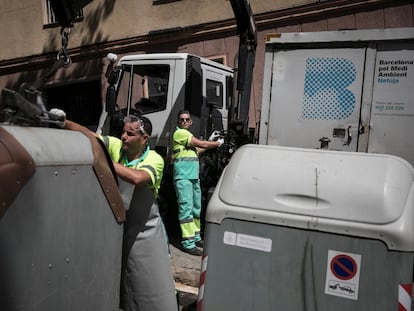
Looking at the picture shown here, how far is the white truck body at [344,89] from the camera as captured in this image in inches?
159

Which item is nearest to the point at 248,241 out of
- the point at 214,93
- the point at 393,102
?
the point at 393,102

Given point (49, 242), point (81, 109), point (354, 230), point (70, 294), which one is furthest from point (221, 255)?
point (81, 109)

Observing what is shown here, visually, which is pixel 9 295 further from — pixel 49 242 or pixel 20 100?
pixel 20 100

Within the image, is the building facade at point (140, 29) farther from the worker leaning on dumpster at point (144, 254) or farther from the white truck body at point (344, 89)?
the worker leaning on dumpster at point (144, 254)

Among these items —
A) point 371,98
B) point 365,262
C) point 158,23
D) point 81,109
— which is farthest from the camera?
point 81,109

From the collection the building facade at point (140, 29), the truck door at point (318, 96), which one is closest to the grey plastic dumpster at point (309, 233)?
the truck door at point (318, 96)

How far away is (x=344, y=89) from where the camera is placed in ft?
13.7

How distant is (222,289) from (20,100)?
1.50m

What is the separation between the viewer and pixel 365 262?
7.24 ft

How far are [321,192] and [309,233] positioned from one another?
234 mm

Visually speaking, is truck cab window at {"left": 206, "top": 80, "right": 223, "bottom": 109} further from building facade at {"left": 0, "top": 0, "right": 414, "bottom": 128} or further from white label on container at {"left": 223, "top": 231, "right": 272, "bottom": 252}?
white label on container at {"left": 223, "top": 231, "right": 272, "bottom": 252}

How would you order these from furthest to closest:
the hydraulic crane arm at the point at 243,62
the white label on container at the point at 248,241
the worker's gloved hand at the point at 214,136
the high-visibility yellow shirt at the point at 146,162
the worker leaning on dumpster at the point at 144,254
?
the worker's gloved hand at the point at 214,136 < the hydraulic crane arm at the point at 243,62 < the high-visibility yellow shirt at the point at 146,162 < the worker leaning on dumpster at the point at 144,254 < the white label on container at the point at 248,241

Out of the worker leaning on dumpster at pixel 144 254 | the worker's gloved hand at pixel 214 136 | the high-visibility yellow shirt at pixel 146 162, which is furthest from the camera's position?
the worker's gloved hand at pixel 214 136

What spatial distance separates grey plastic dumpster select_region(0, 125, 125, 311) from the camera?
150 centimetres
